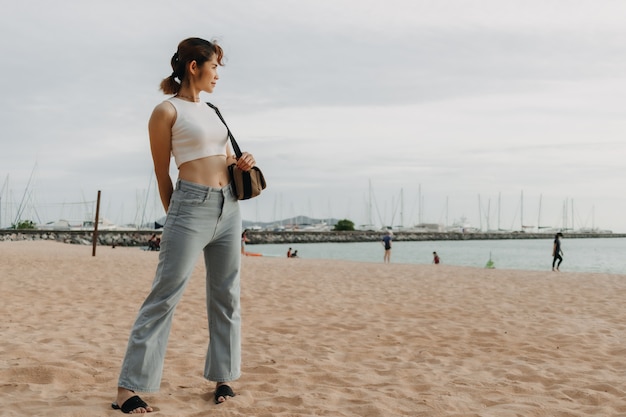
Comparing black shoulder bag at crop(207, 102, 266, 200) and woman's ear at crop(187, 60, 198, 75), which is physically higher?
woman's ear at crop(187, 60, 198, 75)

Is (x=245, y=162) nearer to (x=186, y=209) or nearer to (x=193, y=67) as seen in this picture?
(x=186, y=209)

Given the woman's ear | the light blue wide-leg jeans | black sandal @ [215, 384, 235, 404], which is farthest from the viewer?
black sandal @ [215, 384, 235, 404]

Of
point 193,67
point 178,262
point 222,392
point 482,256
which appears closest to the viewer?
point 178,262

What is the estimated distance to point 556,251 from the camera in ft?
68.8

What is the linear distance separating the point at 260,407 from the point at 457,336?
324 centimetres

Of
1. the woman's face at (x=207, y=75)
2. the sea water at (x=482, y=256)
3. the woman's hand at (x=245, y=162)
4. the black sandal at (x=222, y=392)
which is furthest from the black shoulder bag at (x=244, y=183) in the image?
the sea water at (x=482, y=256)

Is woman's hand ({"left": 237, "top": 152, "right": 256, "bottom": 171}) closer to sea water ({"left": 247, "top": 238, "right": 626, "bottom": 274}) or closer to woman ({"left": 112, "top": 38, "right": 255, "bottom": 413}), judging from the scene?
woman ({"left": 112, "top": 38, "right": 255, "bottom": 413})

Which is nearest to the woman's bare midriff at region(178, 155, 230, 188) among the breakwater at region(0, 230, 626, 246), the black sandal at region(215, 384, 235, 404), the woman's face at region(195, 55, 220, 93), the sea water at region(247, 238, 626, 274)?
the woman's face at region(195, 55, 220, 93)

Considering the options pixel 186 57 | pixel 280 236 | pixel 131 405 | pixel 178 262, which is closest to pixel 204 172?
pixel 178 262

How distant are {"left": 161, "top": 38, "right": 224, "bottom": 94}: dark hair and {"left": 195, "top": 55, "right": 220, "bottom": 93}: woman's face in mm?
23

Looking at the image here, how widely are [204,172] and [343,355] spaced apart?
2.55m

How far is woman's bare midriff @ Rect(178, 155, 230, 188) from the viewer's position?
124 inches

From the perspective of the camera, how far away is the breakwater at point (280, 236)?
176 ft

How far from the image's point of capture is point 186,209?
3.10m
